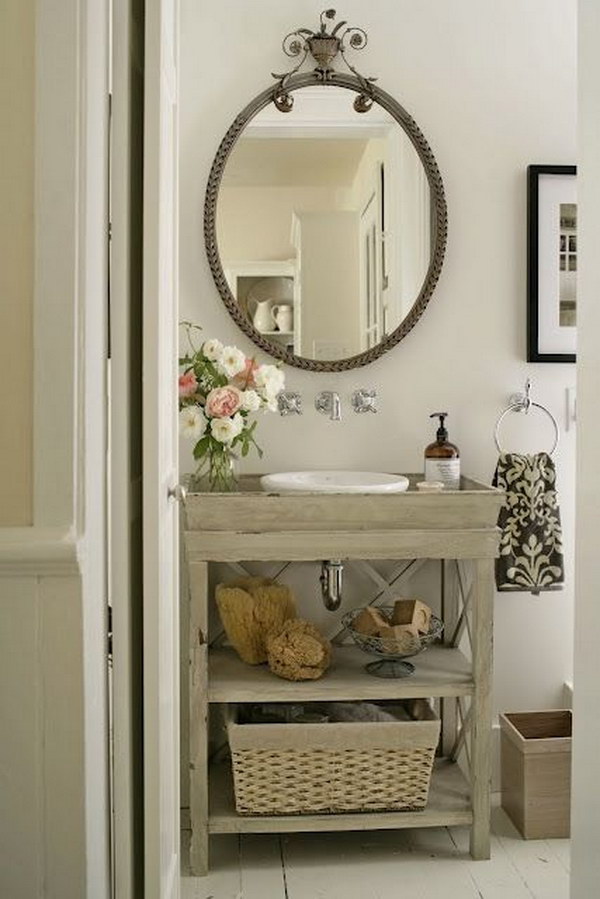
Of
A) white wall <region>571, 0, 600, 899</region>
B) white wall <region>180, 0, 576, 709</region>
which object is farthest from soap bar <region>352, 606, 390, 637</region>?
white wall <region>571, 0, 600, 899</region>

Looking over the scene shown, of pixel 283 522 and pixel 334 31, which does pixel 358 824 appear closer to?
pixel 283 522

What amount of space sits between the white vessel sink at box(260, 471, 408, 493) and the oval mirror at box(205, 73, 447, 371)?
1.07 ft

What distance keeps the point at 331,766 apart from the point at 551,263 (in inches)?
63.1

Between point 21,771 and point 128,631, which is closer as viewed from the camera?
point 21,771

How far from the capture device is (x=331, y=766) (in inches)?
107

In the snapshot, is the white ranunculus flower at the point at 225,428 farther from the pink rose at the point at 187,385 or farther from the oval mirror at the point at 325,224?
the oval mirror at the point at 325,224

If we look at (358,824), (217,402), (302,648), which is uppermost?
(217,402)

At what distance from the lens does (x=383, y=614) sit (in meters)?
2.96

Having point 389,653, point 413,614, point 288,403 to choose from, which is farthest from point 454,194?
point 389,653

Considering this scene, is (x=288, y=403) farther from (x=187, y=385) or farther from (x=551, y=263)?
(x=551, y=263)

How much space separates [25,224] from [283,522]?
1334mm

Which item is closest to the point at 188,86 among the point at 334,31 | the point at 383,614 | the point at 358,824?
the point at 334,31

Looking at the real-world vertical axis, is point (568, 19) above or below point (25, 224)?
above

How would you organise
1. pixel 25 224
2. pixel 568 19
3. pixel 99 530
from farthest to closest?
pixel 568 19 → pixel 99 530 → pixel 25 224
